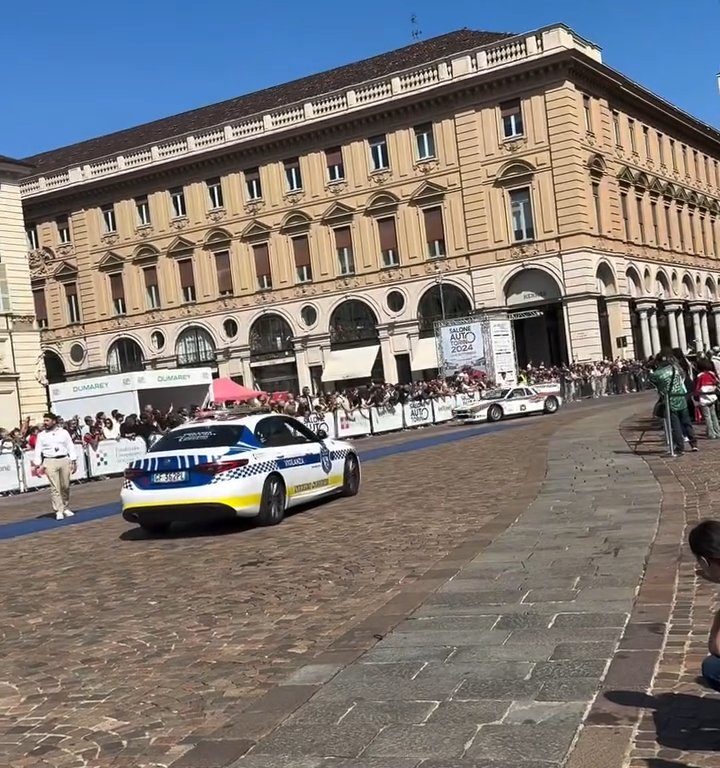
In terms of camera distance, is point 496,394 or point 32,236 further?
point 32,236

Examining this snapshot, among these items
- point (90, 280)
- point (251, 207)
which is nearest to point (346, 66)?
point (251, 207)

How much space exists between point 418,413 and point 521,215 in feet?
50.4

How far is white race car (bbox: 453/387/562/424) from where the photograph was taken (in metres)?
37.4

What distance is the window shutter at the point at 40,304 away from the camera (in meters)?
64.2

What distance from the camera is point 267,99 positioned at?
61375mm

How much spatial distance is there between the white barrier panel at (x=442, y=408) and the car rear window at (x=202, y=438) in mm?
26416

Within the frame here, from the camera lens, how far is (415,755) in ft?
15.1

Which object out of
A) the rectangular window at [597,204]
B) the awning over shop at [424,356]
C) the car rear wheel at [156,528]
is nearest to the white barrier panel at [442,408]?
the awning over shop at [424,356]

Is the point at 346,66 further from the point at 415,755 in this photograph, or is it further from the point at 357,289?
the point at 415,755

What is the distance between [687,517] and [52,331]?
189 feet

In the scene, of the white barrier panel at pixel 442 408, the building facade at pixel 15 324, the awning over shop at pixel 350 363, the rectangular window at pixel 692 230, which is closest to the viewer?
the white barrier panel at pixel 442 408

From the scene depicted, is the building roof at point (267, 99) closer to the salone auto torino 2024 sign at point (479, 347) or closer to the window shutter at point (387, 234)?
the window shutter at point (387, 234)

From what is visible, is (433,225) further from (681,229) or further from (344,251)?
(681,229)

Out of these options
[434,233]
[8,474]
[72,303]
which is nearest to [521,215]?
[434,233]
